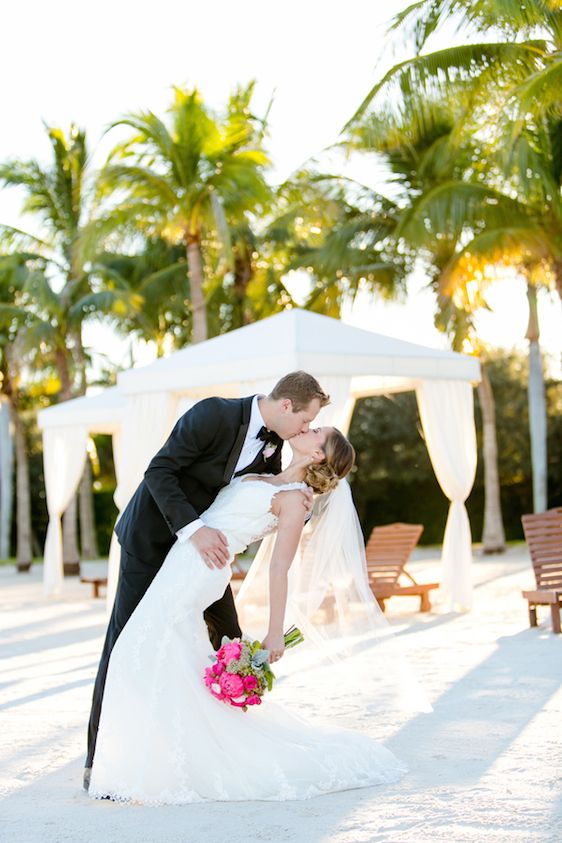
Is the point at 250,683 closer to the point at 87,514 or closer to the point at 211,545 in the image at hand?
the point at 211,545

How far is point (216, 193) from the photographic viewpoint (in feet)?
53.1

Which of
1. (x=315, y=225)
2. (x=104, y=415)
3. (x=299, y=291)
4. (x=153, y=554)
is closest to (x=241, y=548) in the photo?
(x=153, y=554)

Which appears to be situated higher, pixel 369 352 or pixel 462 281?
pixel 462 281

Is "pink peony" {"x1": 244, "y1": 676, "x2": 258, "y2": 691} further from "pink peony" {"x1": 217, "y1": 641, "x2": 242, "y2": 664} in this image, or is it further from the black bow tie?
the black bow tie

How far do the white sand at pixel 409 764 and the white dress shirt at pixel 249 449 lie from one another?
1015mm

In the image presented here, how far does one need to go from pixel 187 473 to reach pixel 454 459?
7.48m

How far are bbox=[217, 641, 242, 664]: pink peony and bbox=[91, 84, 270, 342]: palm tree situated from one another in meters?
11.5

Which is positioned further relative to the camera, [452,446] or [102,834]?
[452,446]

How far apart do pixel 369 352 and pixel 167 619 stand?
648 cm

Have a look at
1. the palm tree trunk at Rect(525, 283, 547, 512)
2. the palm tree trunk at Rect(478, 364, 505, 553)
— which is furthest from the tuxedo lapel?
the palm tree trunk at Rect(525, 283, 547, 512)

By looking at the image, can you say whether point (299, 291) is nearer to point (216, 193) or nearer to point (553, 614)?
point (216, 193)

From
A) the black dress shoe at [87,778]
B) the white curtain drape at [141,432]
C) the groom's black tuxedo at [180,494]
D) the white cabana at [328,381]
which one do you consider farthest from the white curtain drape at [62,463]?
the black dress shoe at [87,778]

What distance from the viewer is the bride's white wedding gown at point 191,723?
13.9ft

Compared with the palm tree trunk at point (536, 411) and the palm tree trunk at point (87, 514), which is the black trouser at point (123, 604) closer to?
the palm tree trunk at point (536, 411)
